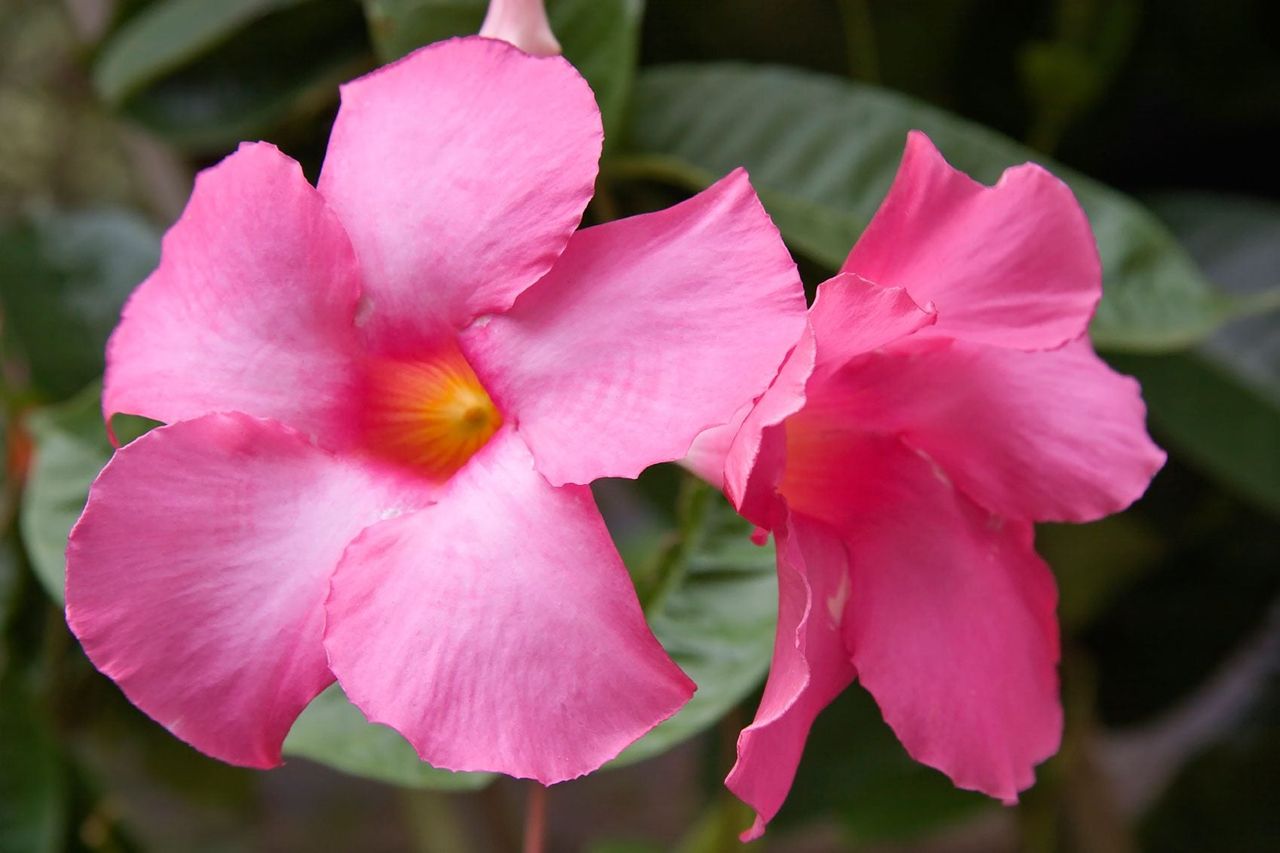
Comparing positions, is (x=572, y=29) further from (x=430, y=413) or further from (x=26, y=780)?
(x=26, y=780)

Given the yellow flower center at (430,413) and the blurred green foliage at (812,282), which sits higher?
→ the yellow flower center at (430,413)

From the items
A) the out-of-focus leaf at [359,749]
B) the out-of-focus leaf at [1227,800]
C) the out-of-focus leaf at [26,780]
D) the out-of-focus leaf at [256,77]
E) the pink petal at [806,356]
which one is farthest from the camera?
the out-of-focus leaf at [1227,800]

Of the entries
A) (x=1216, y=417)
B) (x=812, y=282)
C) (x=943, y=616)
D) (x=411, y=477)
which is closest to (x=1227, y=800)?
(x=1216, y=417)

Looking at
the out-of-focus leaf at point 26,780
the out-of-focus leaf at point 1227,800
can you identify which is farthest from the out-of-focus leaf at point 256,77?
the out-of-focus leaf at point 1227,800

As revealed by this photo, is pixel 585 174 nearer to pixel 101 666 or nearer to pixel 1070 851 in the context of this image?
pixel 101 666

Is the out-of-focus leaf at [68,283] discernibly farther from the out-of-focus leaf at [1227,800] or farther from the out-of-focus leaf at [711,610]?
the out-of-focus leaf at [1227,800]

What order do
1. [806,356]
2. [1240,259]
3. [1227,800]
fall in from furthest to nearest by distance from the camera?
[1227,800]
[1240,259]
[806,356]
